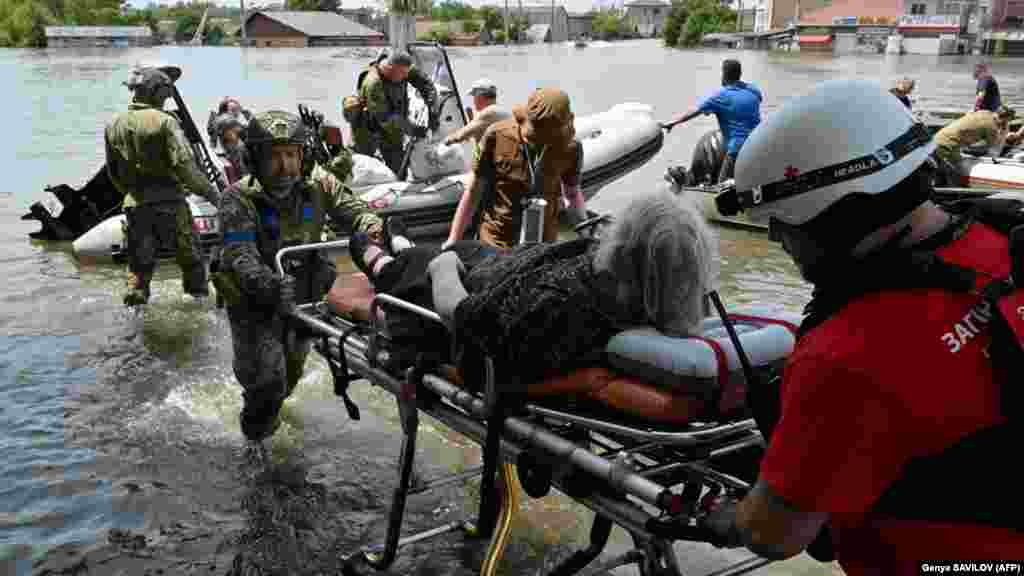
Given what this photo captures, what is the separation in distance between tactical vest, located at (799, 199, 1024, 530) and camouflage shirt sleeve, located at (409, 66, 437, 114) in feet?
27.0

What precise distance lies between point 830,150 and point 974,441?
514mm

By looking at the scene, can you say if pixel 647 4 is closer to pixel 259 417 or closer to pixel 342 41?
pixel 342 41

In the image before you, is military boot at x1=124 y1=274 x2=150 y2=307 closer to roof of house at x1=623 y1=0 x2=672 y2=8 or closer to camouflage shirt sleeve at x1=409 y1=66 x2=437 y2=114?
camouflage shirt sleeve at x1=409 y1=66 x2=437 y2=114

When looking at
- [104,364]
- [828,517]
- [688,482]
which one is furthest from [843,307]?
[104,364]

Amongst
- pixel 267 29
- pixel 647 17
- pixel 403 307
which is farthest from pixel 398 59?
pixel 647 17

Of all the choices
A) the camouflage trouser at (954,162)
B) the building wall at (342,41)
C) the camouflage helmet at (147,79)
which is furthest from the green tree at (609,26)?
the camouflage helmet at (147,79)

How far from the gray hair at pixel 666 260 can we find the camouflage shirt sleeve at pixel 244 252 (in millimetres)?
1915

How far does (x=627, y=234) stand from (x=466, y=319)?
56 cm

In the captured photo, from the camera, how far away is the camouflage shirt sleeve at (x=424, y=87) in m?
9.37

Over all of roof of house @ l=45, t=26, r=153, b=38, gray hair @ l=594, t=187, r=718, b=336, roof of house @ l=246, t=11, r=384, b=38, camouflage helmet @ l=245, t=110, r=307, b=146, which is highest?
roof of house @ l=246, t=11, r=384, b=38

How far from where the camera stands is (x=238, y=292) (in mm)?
4281

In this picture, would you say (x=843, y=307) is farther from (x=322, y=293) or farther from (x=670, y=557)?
(x=322, y=293)

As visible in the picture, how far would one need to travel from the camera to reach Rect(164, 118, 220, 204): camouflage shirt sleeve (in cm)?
694

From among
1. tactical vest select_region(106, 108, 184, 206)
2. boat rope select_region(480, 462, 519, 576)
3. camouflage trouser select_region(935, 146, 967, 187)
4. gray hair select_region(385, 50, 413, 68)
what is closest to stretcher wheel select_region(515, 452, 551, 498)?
boat rope select_region(480, 462, 519, 576)
